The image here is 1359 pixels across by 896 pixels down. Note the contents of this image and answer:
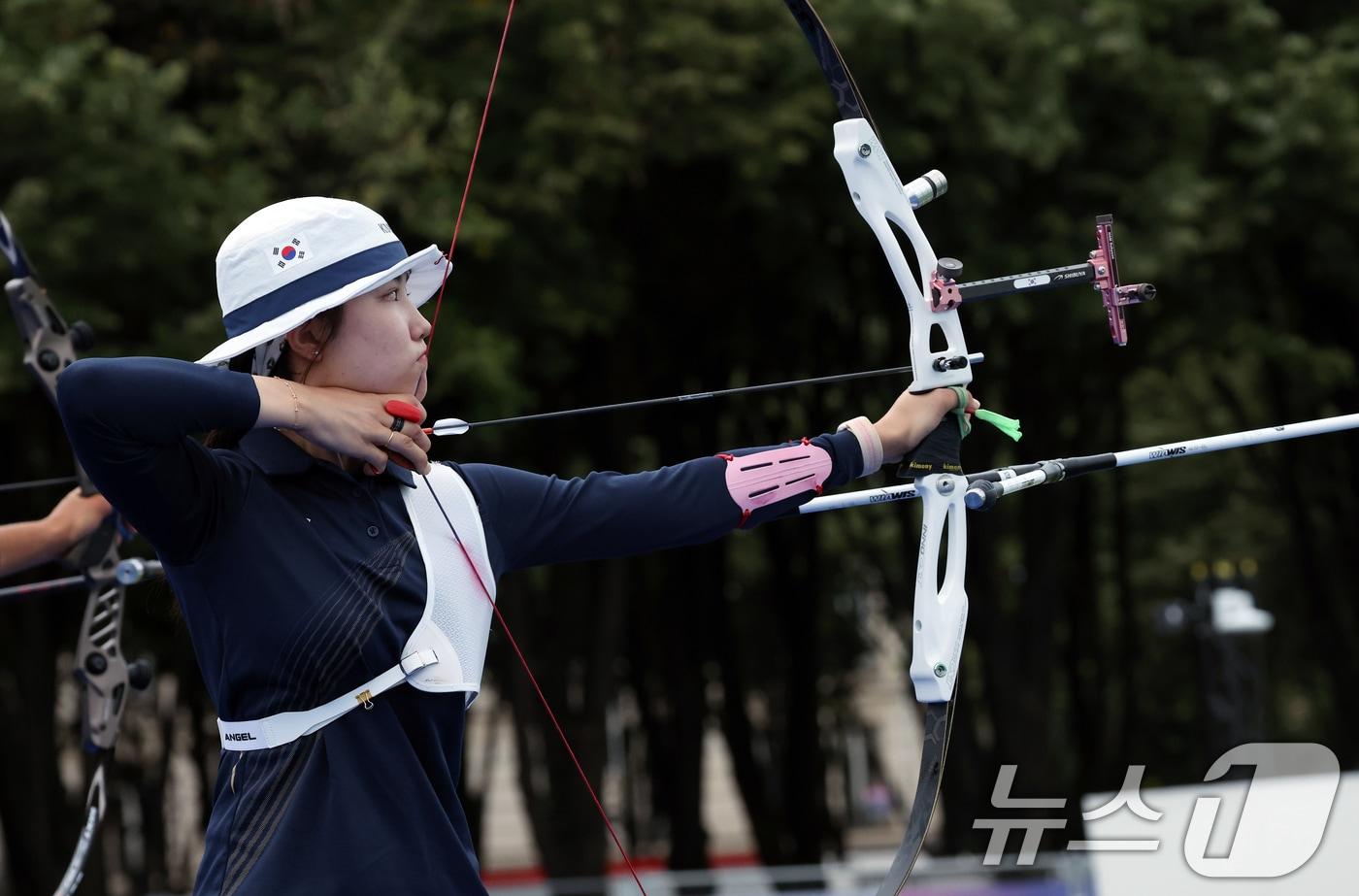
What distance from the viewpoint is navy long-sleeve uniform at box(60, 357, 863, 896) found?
2688 mm

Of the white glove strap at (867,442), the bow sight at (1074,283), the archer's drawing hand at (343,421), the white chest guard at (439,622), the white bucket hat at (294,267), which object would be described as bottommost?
the white chest guard at (439,622)

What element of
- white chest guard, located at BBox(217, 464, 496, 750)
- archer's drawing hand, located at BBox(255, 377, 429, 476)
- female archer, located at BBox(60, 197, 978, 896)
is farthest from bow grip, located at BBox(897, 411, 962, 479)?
archer's drawing hand, located at BBox(255, 377, 429, 476)

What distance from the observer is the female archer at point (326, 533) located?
106 inches

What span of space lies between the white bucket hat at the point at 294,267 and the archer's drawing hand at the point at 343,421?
0.11m

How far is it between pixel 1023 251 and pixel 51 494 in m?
6.71

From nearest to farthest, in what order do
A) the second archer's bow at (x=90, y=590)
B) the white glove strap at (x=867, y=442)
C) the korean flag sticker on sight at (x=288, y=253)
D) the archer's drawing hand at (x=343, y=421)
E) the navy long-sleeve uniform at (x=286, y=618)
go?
the navy long-sleeve uniform at (x=286, y=618) → the archer's drawing hand at (x=343, y=421) → the korean flag sticker on sight at (x=288, y=253) → the white glove strap at (x=867, y=442) → the second archer's bow at (x=90, y=590)

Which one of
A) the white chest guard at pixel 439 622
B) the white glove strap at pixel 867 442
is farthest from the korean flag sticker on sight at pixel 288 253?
the white glove strap at pixel 867 442

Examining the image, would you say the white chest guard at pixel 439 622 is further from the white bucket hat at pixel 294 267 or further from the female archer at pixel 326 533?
the white bucket hat at pixel 294 267

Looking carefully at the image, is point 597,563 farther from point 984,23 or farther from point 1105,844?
point 1105,844

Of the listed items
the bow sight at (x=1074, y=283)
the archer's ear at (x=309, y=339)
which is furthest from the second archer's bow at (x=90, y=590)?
the bow sight at (x=1074, y=283)

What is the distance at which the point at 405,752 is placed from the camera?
279 cm

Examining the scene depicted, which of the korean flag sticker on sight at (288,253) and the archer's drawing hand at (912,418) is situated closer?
the korean flag sticker on sight at (288,253)

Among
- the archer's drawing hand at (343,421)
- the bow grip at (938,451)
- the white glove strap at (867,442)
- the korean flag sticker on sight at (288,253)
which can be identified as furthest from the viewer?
the bow grip at (938,451)

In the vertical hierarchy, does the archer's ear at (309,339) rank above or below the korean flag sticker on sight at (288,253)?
below
